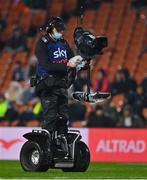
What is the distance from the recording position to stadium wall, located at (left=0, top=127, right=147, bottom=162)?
24.0 metres

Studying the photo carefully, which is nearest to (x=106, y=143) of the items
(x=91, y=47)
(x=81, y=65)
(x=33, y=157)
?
(x=33, y=157)

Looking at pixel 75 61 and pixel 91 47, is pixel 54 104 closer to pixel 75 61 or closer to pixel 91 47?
pixel 75 61

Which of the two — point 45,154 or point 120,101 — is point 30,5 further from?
point 45,154

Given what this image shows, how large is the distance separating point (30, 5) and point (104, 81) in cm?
744

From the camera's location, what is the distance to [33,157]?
50.4 ft

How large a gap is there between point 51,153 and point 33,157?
46 centimetres

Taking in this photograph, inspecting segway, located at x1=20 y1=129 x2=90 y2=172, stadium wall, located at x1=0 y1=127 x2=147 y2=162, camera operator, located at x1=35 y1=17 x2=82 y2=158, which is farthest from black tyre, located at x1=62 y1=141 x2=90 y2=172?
stadium wall, located at x1=0 y1=127 x2=147 y2=162

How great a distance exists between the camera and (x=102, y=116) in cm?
2566

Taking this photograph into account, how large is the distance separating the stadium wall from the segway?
8513 mm

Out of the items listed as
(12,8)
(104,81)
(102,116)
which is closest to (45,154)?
(102,116)

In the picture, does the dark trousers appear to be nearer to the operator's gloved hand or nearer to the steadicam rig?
the operator's gloved hand

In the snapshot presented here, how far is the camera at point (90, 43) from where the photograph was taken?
570 inches

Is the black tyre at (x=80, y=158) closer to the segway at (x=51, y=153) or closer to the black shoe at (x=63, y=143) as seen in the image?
the segway at (x=51, y=153)

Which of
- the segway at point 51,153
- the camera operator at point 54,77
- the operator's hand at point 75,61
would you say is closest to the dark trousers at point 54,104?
the camera operator at point 54,77
